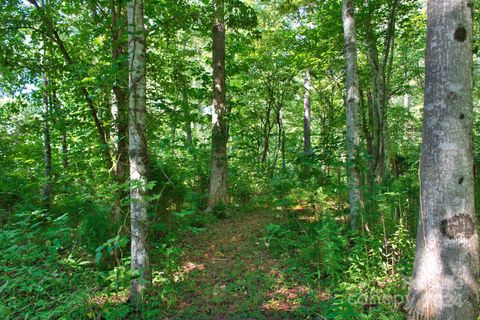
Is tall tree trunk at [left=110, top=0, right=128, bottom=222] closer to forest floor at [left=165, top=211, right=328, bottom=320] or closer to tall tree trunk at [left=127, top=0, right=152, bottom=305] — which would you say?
tall tree trunk at [left=127, top=0, right=152, bottom=305]

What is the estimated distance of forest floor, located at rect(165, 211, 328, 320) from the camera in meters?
4.11

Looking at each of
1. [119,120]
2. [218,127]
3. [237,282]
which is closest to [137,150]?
[119,120]

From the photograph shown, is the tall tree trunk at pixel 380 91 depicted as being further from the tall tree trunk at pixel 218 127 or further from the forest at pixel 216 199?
the tall tree trunk at pixel 218 127

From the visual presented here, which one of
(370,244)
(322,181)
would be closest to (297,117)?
(322,181)

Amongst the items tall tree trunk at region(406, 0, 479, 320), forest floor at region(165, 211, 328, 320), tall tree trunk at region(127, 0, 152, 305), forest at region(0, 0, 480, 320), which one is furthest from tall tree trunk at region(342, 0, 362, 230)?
tall tree trunk at region(127, 0, 152, 305)

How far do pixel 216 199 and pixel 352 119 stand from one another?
14.2ft

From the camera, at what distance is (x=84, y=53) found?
7.94m

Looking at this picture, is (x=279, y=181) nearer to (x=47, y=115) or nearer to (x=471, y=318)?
(x=471, y=318)

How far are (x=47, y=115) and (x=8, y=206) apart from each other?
13.3 feet

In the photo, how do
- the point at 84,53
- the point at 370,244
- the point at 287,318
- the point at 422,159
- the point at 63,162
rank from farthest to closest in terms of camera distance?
the point at 63,162, the point at 84,53, the point at 370,244, the point at 287,318, the point at 422,159

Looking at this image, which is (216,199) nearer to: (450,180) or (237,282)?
(237,282)

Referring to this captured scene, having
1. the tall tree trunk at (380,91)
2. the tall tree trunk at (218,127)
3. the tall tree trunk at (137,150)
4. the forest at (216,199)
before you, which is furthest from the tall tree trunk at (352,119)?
the tall tree trunk at (218,127)

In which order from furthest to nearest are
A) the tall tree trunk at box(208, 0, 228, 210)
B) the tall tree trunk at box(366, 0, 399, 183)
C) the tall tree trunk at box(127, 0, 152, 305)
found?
1. the tall tree trunk at box(208, 0, 228, 210)
2. the tall tree trunk at box(366, 0, 399, 183)
3. the tall tree trunk at box(127, 0, 152, 305)

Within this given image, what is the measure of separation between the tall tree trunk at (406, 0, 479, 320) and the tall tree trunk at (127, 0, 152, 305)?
317 centimetres
